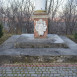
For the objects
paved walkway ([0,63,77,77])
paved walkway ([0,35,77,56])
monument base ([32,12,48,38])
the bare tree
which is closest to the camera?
paved walkway ([0,63,77,77])

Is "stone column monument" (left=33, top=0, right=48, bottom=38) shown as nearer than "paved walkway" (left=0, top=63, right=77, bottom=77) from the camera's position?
No

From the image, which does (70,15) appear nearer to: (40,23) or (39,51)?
(40,23)

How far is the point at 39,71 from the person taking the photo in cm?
368

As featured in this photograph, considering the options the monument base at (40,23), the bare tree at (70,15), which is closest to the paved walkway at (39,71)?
the monument base at (40,23)

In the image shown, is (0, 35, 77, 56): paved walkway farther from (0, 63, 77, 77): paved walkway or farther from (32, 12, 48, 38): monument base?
(32, 12, 48, 38): monument base

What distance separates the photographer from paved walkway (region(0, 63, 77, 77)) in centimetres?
346

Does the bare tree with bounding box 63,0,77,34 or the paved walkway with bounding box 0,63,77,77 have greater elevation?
the bare tree with bounding box 63,0,77,34

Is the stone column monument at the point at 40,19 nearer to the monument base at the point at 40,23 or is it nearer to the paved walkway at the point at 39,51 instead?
the monument base at the point at 40,23

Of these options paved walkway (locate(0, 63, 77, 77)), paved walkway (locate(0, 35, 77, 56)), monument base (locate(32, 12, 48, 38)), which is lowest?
paved walkway (locate(0, 63, 77, 77))

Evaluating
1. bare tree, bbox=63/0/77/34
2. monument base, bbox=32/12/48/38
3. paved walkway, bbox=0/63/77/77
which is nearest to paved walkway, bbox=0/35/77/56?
paved walkway, bbox=0/63/77/77

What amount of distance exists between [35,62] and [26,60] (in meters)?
0.39

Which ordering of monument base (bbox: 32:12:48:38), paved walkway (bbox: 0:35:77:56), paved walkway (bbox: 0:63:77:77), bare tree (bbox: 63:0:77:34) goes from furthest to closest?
bare tree (bbox: 63:0:77:34), monument base (bbox: 32:12:48:38), paved walkway (bbox: 0:35:77:56), paved walkway (bbox: 0:63:77:77)

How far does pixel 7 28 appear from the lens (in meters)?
13.7

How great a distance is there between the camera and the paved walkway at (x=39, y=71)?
3.46m
